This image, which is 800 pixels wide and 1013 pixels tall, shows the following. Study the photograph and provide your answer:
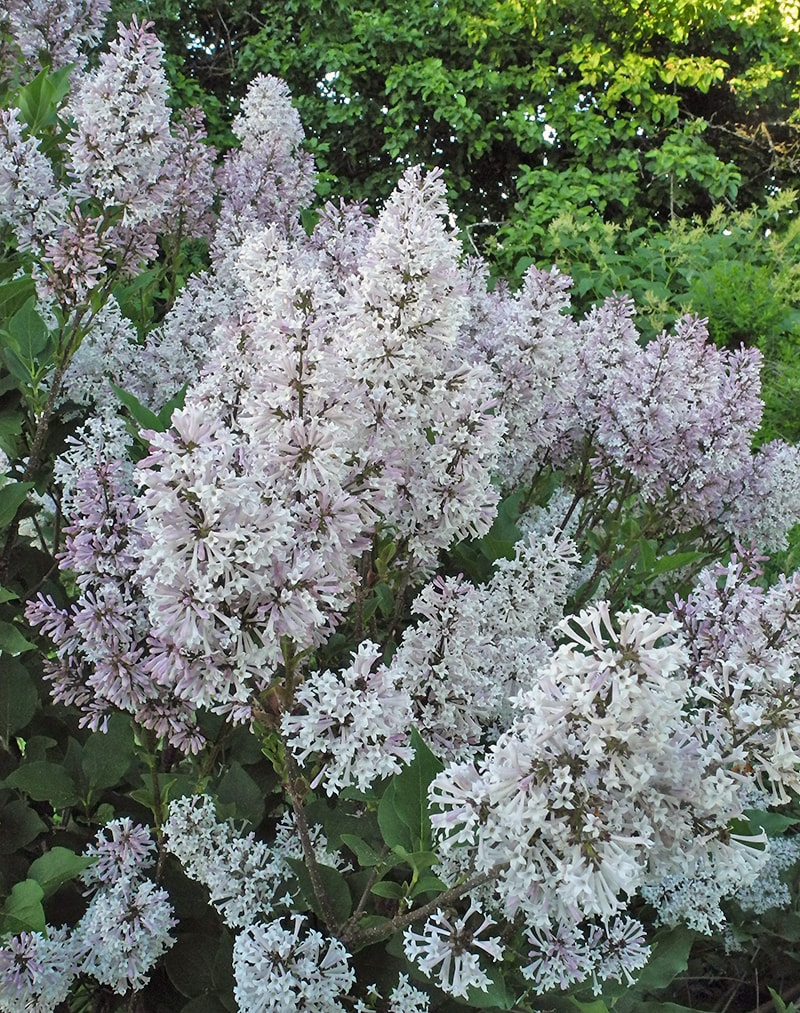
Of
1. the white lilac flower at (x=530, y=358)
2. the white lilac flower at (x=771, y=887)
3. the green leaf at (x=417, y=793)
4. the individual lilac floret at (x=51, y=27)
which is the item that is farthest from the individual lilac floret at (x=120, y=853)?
the individual lilac floret at (x=51, y=27)

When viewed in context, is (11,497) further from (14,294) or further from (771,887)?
(771,887)

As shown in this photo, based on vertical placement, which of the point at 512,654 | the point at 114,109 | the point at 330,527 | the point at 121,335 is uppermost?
the point at 114,109

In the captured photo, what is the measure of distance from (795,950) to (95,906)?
1.73 meters

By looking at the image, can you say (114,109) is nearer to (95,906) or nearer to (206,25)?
(95,906)

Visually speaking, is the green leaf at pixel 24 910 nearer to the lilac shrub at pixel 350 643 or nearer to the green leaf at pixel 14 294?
the lilac shrub at pixel 350 643

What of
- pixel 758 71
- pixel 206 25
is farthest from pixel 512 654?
pixel 206 25

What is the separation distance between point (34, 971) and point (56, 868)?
150 mm

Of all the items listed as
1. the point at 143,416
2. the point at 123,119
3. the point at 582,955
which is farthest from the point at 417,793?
the point at 123,119

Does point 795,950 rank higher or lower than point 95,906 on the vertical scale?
higher

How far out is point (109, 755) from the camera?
5.33 ft

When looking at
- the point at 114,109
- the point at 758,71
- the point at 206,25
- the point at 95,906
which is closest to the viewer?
the point at 95,906

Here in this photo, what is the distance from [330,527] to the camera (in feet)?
3.90

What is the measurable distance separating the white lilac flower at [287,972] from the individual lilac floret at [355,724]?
266 millimetres

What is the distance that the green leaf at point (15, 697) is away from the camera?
67.4 inches
